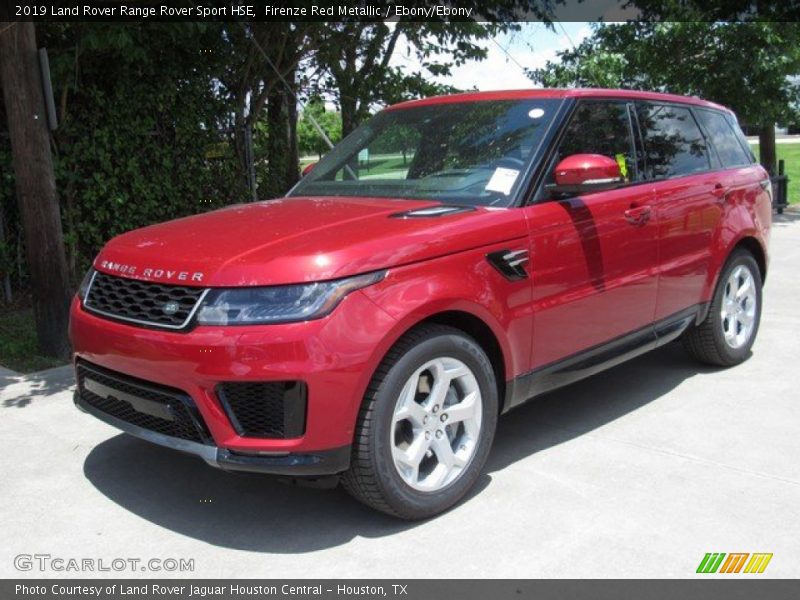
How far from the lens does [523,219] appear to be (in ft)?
12.8

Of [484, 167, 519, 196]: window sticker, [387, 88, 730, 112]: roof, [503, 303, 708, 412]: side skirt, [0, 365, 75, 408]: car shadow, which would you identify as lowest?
[0, 365, 75, 408]: car shadow

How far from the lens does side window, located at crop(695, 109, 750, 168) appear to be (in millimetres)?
5570

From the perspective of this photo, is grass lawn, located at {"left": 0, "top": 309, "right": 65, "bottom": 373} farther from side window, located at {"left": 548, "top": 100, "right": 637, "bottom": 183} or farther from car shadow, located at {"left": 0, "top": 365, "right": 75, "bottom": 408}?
side window, located at {"left": 548, "top": 100, "right": 637, "bottom": 183}

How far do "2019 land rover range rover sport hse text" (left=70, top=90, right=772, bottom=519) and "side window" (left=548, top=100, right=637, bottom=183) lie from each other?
0.01m

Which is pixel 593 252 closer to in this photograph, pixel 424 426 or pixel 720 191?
pixel 424 426

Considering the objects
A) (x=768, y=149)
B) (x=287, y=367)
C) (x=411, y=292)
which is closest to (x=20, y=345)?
(x=287, y=367)

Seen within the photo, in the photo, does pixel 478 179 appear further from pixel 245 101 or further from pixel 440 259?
pixel 245 101

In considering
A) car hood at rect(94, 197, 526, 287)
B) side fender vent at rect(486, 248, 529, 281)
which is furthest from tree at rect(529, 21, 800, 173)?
car hood at rect(94, 197, 526, 287)

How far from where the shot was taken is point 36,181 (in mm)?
6098

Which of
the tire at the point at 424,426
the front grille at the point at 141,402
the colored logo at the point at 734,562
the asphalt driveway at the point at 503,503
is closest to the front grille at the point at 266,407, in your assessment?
the front grille at the point at 141,402

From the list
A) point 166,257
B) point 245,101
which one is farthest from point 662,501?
point 245,101

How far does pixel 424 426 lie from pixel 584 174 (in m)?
1.43

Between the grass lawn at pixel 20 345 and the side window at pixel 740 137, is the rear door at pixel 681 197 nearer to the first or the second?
the side window at pixel 740 137
